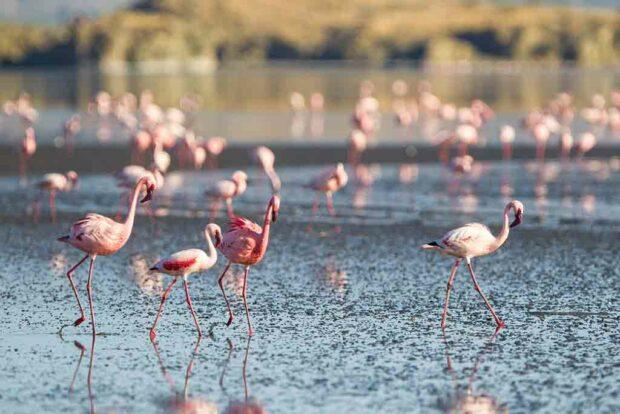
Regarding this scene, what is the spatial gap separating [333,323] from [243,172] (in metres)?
8.22

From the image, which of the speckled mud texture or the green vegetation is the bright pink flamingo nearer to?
the speckled mud texture

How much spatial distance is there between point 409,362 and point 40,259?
19.3ft

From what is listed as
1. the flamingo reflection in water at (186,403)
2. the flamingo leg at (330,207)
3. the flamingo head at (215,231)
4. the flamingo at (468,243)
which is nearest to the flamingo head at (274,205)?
the flamingo head at (215,231)

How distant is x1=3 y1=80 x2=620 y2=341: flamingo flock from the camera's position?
1048 centimetres

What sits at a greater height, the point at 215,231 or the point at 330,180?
the point at 215,231

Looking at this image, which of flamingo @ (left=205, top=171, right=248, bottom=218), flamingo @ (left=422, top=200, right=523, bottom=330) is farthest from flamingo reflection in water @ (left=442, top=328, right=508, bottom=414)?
flamingo @ (left=205, top=171, right=248, bottom=218)

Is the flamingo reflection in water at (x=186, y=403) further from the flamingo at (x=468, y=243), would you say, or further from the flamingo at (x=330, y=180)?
the flamingo at (x=330, y=180)

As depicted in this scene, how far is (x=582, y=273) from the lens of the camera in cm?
1280

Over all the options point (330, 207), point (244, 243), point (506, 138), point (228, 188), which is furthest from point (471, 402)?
point (506, 138)

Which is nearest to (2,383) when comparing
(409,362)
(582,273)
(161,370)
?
(161,370)

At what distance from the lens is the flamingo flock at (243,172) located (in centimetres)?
1048

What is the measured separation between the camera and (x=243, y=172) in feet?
60.6

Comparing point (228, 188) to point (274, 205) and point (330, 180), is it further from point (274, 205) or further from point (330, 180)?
point (274, 205)

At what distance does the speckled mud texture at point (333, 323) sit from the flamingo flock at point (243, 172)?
0.25 meters
